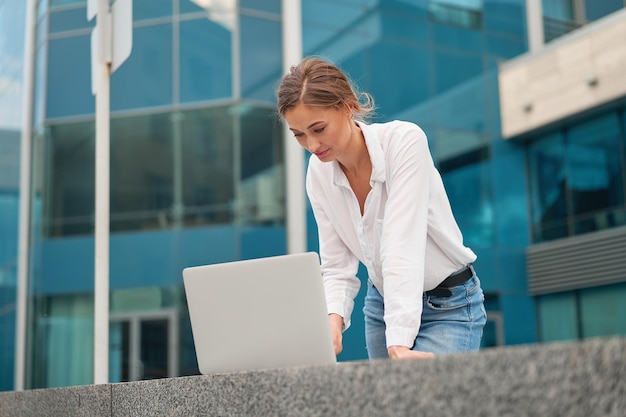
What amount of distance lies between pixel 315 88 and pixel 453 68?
14241mm

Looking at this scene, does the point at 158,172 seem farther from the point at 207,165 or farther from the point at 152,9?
the point at 152,9

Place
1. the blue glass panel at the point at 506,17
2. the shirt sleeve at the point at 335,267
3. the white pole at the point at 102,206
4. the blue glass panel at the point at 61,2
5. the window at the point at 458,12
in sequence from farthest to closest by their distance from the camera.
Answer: the blue glass panel at the point at 506,17 < the window at the point at 458,12 < the blue glass panel at the point at 61,2 < the white pole at the point at 102,206 < the shirt sleeve at the point at 335,267

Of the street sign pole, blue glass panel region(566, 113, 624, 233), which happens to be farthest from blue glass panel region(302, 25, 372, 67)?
the street sign pole

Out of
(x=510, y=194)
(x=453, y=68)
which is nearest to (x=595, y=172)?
(x=510, y=194)

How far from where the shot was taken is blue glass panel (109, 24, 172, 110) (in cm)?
1480

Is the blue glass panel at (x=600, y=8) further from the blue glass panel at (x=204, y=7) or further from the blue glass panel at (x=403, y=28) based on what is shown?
the blue glass panel at (x=204, y=7)

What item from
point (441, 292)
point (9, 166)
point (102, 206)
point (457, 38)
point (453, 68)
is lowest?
point (441, 292)

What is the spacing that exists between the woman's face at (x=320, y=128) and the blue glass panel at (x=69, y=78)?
12.7m

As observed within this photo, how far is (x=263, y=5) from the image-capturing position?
591 inches

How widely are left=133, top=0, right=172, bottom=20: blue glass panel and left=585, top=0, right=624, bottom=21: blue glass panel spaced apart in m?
8.52

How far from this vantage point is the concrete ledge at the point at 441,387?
1.23 metres

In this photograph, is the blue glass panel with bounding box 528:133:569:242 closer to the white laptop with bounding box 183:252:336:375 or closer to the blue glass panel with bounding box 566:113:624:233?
the blue glass panel with bounding box 566:113:624:233

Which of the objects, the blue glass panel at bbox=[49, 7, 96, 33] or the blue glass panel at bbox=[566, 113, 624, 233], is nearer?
the blue glass panel at bbox=[49, 7, 96, 33]

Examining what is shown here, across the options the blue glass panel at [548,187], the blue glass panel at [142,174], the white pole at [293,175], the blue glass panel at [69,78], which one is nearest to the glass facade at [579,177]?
the blue glass panel at [548,187]
